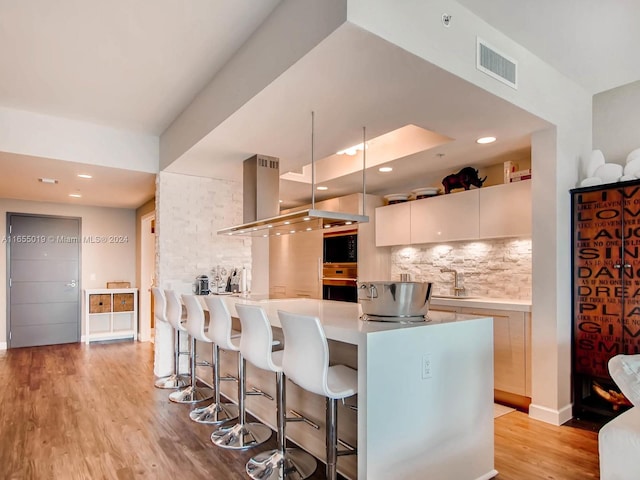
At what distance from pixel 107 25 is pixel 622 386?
10.9ft

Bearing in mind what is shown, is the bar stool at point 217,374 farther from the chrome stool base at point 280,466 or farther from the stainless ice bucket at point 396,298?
the stainless ice bucket at point 396,298

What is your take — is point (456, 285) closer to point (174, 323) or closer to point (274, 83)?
point (174, 323)

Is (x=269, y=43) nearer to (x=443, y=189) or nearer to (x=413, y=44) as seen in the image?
(x=413, y=44)

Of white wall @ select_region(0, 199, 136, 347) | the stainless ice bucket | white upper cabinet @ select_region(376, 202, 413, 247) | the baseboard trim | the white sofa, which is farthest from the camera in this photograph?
white wall @ select_region(0, 199, 136, 347)

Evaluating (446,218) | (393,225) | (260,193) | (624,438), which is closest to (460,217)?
(446,218)

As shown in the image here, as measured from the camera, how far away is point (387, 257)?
219 inches

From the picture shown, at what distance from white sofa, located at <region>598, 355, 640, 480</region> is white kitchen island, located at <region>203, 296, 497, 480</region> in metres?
0.73

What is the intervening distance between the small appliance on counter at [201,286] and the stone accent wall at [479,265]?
250 cm

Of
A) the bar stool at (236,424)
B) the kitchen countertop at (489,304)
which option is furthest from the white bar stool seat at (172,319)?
the kitchen countertop at (489,304)

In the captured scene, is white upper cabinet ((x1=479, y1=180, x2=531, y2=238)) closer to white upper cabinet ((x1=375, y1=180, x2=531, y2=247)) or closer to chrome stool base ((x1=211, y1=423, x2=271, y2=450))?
white upper cabinet ((x1=375, y1=180, x2=531, y2=247))

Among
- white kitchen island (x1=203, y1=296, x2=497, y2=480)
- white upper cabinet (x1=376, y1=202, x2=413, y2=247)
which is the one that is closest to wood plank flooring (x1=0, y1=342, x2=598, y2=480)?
white kitchen island (x1=203, y1=296, x2=497, y2=480)

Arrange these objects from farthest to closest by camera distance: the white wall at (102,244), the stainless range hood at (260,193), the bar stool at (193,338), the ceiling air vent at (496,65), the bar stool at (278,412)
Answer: the white wall at (102,244)
the stainless range hood at (260,193)
the bar stool at (193,338)
the ceiling air vent at (496,65)
the bar stool at (278,412)

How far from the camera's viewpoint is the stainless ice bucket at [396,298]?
226 centimetres

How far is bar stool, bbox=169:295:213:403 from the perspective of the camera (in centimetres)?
340
